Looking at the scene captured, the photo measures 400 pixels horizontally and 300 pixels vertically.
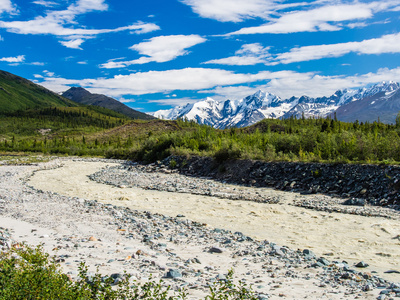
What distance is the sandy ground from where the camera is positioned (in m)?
9.72

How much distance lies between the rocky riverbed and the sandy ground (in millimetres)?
801

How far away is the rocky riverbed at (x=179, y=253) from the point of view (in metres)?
6.63

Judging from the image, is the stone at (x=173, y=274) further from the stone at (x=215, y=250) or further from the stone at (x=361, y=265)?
the stone at (x=361, y=265)

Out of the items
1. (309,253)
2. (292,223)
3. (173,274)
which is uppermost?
(173,274)

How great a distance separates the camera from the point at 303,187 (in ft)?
71.4

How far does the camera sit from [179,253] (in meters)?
8.80

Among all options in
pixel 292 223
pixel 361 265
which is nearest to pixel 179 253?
pixel 361 265

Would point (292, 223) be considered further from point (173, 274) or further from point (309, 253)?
point (173, 274)

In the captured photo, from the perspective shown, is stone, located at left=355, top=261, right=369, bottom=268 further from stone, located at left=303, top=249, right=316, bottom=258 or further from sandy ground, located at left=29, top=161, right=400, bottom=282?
stone, located at left=303, top=249, right=316, bottom=258

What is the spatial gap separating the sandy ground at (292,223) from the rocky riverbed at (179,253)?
801mm

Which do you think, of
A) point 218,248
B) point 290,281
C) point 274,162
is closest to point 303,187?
point 274,162

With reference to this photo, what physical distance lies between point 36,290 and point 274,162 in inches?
924

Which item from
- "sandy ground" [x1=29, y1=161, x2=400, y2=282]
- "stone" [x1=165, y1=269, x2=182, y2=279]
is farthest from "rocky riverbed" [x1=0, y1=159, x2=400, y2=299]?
"sandy ground" [x1=29, y1=161, x2=400, y2=282]

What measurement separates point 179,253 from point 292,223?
669 centimetres
